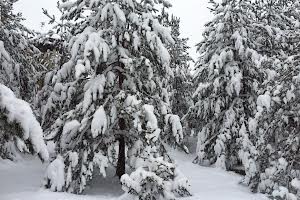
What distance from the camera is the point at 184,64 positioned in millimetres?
26531

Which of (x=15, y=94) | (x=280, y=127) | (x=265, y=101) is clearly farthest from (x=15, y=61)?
(x=280, y=127)

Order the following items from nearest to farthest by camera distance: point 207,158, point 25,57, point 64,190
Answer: point 64,190 < point 25,57 < point 207,158

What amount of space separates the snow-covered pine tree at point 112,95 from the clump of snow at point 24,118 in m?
4.63

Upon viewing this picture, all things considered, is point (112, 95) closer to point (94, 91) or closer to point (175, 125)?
point (94, 91)

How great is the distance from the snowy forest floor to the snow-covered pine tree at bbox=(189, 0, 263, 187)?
5.83 feet

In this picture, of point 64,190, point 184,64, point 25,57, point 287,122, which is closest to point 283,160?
point 287,122

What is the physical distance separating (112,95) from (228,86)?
7.38m

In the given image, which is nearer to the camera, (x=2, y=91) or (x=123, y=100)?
(x=2, y=91)

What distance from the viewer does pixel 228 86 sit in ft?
57.5

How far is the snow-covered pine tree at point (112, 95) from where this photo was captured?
10.7m

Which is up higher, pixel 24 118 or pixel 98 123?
pixel 98 123

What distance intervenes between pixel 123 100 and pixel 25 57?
16.7 feet

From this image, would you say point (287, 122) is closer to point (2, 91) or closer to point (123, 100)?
point (123, 100)

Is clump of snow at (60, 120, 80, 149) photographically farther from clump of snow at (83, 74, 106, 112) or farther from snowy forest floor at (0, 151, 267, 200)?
snowy forest floor at (0, 151, 267, 200)
